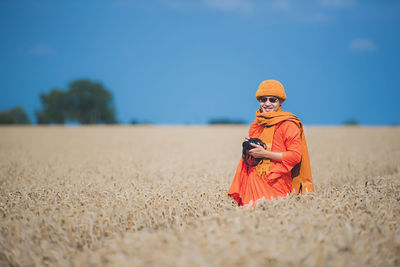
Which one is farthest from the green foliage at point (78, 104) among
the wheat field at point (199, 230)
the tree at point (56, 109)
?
the wheat field at point (199, 230)

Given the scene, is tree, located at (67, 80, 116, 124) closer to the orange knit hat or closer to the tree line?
the tree line

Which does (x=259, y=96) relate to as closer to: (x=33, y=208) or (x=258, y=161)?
(x=258, y=161)

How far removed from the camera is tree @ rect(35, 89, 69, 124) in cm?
5491

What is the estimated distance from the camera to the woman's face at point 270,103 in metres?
2.96

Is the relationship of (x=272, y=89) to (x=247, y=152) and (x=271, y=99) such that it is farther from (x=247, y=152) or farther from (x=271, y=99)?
(x=247, y=152)

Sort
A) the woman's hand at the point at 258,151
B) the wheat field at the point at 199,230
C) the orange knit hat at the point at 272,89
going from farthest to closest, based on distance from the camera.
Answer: the orange knit hat at the point at 272,89
the woman's hand at the point at 258,151
the wheat field at the point at 199,230

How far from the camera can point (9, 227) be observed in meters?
2.52

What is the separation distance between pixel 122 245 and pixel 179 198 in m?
1.34

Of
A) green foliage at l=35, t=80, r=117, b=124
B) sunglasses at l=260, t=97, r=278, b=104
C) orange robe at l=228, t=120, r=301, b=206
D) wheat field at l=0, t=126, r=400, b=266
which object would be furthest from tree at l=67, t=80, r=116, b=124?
sunglasses at l=260, t=97, r=278, b=104

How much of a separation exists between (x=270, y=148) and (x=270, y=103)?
519 millimetres

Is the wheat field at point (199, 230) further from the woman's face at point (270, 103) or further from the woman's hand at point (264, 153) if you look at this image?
the woman's face at point (270, 103)

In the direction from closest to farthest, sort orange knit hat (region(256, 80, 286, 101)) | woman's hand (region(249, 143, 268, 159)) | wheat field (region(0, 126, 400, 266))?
wheat field (region(0, 126, 400, 266)) < woman's hand (region(249, 143, 268, 159)) < orange knit hat (region(256, 80, 286, 101))

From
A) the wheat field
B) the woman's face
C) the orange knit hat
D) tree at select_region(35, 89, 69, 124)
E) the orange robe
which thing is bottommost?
the wheat field

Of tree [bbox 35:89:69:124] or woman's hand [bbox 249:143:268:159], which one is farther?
tree [bbox 35:89:69:124]
